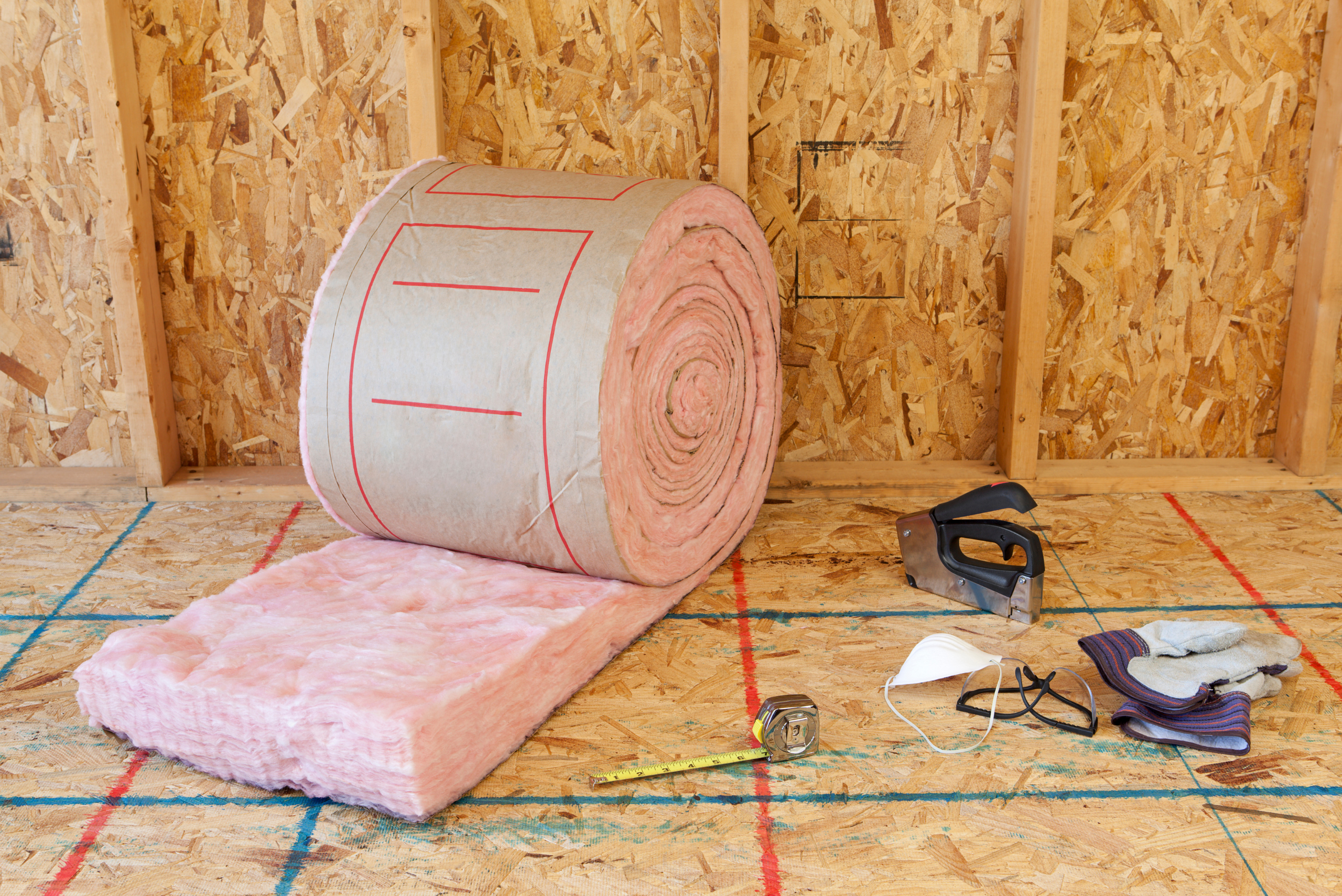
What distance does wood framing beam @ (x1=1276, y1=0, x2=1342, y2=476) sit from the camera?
2.88 m

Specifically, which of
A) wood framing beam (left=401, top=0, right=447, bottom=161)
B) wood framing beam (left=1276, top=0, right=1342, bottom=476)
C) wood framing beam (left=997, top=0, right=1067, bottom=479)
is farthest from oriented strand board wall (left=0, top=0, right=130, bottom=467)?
wood framing beam (left=1276, top=0, right=1342, bottom=476)

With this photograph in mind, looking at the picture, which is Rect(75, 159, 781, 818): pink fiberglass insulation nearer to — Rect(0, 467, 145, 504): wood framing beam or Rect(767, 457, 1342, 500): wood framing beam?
Rect(767, 457, 1342, 500): wood framing beam

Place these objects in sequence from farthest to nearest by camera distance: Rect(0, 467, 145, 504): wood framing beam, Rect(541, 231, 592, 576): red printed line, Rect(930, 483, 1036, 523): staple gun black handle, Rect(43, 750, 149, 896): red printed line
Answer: Rect(0, 467, 145, 504): wood framing beam
Rect(930, 483, 1036, 523): staple gun black handle
Rect(541, 231, 592, 576): red printed line
Rect(43, 750, 149, 896): red printed line

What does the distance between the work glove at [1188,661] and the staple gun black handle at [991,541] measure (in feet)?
0.76

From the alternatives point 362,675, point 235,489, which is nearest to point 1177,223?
point 362,675

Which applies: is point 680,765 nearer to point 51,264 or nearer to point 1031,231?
point 1031,231

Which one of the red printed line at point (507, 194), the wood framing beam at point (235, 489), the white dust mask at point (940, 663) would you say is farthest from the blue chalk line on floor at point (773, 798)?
the wood framing beam at point (235, 489)

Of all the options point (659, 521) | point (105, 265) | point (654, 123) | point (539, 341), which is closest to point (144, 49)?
point (105, 265)

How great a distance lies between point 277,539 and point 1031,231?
2064 millimetres

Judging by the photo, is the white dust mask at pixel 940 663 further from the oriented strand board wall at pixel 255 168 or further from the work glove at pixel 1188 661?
the oriented strand board wall at pixel 255 168

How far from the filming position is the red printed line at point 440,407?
2.13 metres

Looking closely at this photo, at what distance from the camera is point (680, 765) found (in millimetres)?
1872

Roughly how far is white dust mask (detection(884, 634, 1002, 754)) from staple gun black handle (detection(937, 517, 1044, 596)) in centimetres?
28

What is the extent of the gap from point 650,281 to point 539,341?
0.87 ft
